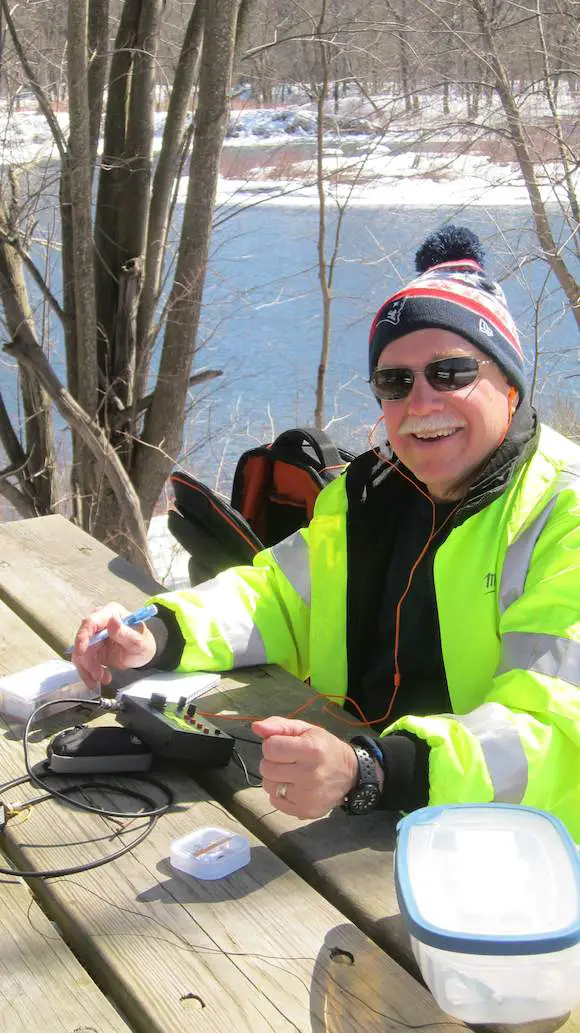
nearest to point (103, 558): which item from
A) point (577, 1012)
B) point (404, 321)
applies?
point (404, 321)

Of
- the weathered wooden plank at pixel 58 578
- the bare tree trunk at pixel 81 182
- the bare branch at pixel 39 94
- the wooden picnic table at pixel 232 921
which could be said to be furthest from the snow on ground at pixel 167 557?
the wooden picnic table at pixel 232 921

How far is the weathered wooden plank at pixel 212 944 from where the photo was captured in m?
0.99

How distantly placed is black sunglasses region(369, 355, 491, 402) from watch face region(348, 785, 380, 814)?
60 centimetres

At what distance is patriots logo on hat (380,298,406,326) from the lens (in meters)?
1.58

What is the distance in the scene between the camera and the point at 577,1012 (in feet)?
3.29

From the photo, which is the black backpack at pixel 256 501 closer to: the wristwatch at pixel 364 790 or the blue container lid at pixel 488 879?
the wristwatch at pixel 364 790

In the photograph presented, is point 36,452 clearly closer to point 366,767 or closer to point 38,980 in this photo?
point 366,767

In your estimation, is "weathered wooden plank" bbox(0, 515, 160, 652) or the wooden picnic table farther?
"weathered wooden plank" bbox(0, 515, 160, 652)

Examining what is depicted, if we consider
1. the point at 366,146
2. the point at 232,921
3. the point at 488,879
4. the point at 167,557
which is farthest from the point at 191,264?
the point at 488,879

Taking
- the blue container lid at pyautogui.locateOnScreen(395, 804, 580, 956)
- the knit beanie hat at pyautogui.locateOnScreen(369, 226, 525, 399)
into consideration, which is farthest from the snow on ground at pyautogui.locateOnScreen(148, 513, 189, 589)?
the blue container lid at pyautogui.locateOnScreen(395, 804, 580, 956)

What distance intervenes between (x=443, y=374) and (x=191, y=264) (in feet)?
11.4

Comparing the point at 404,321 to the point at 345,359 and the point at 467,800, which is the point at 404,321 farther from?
the point at 345,359

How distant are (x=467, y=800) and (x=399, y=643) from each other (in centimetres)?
50

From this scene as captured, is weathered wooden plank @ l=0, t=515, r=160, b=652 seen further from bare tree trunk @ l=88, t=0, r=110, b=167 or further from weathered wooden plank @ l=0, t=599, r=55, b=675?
bare tree trunk @ l=88, t=0, r=110, b=167
